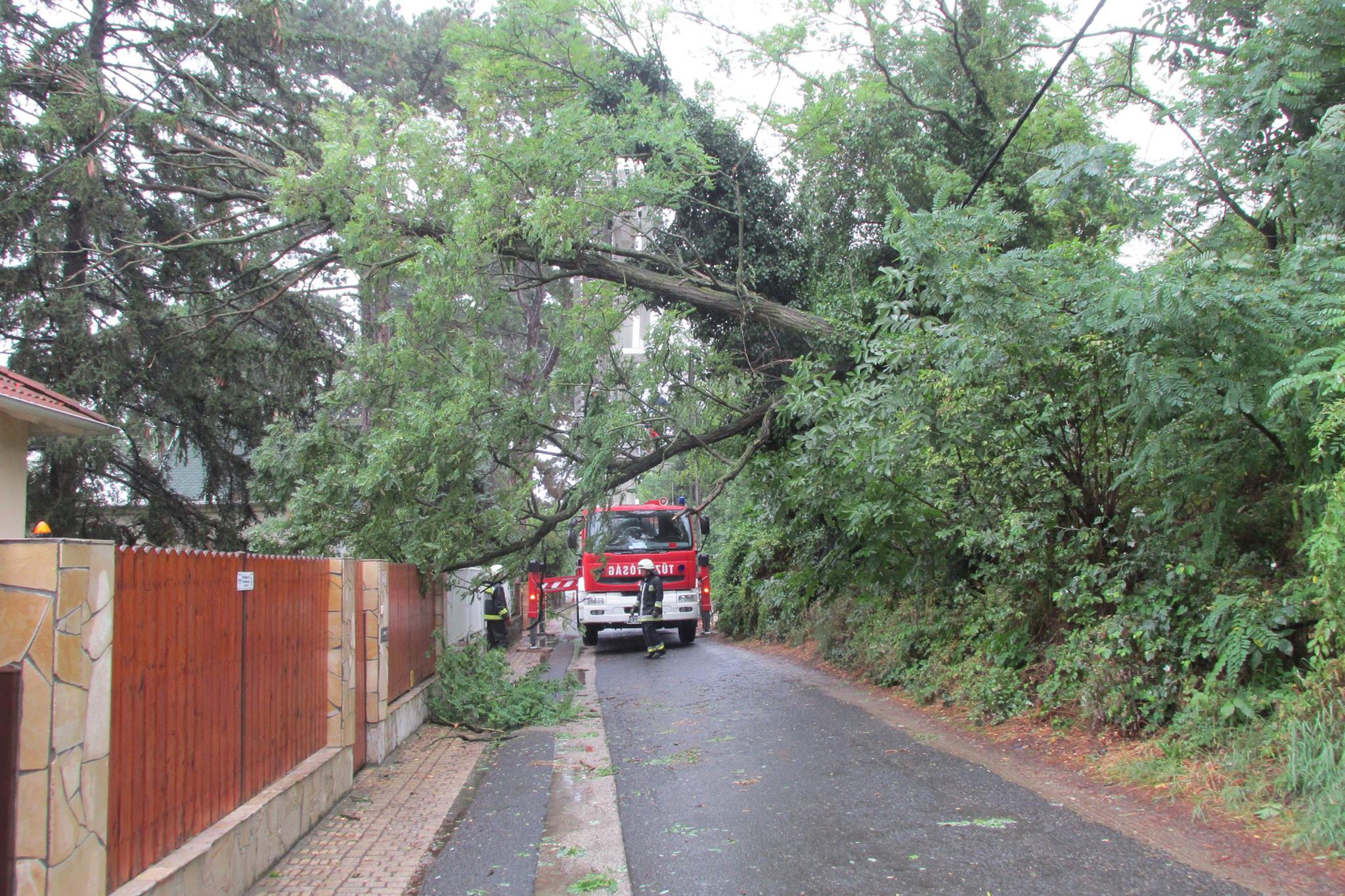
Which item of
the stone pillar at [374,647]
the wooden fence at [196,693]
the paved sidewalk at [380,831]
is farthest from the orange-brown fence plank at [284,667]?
the stone pillar at [374,647]

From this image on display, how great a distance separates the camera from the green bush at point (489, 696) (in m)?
10.6

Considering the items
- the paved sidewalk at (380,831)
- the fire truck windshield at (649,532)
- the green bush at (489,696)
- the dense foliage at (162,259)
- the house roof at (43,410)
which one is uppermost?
the dense foliage at (162,259)

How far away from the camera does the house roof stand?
6613 millimetres

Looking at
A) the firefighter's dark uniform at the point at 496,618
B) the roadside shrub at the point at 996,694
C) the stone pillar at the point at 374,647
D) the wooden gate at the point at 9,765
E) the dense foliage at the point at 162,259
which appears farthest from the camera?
the firefighter's dark uniform at the point at 496,618

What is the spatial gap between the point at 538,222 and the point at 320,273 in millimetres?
6801

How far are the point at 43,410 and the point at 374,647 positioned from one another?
322 centimetres

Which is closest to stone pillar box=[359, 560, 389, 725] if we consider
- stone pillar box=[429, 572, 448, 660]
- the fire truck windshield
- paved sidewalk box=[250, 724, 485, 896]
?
paved sidewalk box=[250, 724, 485, 896]

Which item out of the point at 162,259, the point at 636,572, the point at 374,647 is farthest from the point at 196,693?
the point at 636,572

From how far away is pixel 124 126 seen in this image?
14.1 m

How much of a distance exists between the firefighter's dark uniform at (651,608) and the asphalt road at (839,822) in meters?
7.82

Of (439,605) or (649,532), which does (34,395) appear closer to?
(439,605)

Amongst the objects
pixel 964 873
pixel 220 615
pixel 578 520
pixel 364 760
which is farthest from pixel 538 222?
pixel 964 873

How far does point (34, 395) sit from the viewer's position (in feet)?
23.1

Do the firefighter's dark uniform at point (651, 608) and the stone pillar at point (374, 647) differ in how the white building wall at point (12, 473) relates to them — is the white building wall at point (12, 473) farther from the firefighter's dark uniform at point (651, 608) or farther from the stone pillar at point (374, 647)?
the firefighter's dark uniform at point (651, 608)
